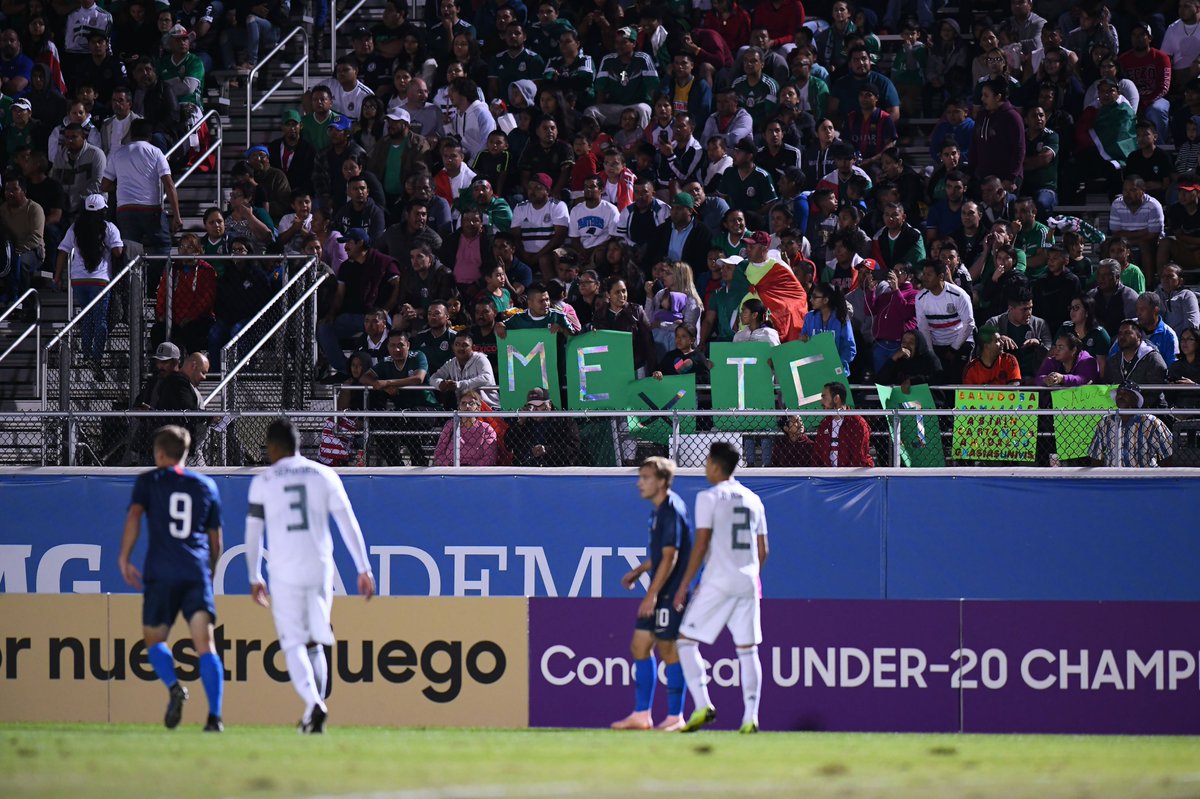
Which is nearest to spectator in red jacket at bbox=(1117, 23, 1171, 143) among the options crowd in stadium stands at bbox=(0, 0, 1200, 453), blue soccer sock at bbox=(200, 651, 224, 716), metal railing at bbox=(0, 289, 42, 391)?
crowd in stadium stands at bbox=(0, 0, 1200, 453)

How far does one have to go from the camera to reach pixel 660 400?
639 inches

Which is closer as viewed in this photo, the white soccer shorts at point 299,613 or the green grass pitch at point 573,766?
the green grass pitch at point 573,766

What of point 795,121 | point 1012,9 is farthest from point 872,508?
point 1012,9

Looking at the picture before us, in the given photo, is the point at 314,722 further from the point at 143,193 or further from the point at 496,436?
the point at 143,193

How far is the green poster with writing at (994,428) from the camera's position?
15.6 meters

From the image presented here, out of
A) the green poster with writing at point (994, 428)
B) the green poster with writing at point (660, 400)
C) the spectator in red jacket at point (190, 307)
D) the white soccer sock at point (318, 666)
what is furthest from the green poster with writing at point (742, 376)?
the white soccer sock at point (318, 666)

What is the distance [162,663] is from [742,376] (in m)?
6.44

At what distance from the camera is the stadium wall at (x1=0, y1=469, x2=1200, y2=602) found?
15.8 meters

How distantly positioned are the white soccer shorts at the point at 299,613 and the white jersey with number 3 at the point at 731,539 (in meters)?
2.64

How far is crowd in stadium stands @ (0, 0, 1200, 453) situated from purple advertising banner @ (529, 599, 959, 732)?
2.92 metres

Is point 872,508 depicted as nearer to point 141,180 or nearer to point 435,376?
point 435,376

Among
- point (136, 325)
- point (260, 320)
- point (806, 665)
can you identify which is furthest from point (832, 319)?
point (136, 325)

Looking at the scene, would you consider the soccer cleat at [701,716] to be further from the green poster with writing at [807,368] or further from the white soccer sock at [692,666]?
the green poster with writing at [807,368]

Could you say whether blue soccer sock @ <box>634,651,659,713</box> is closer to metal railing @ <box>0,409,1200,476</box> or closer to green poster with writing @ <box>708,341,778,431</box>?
metal railing @ <box>0,409,1200,476</box>
